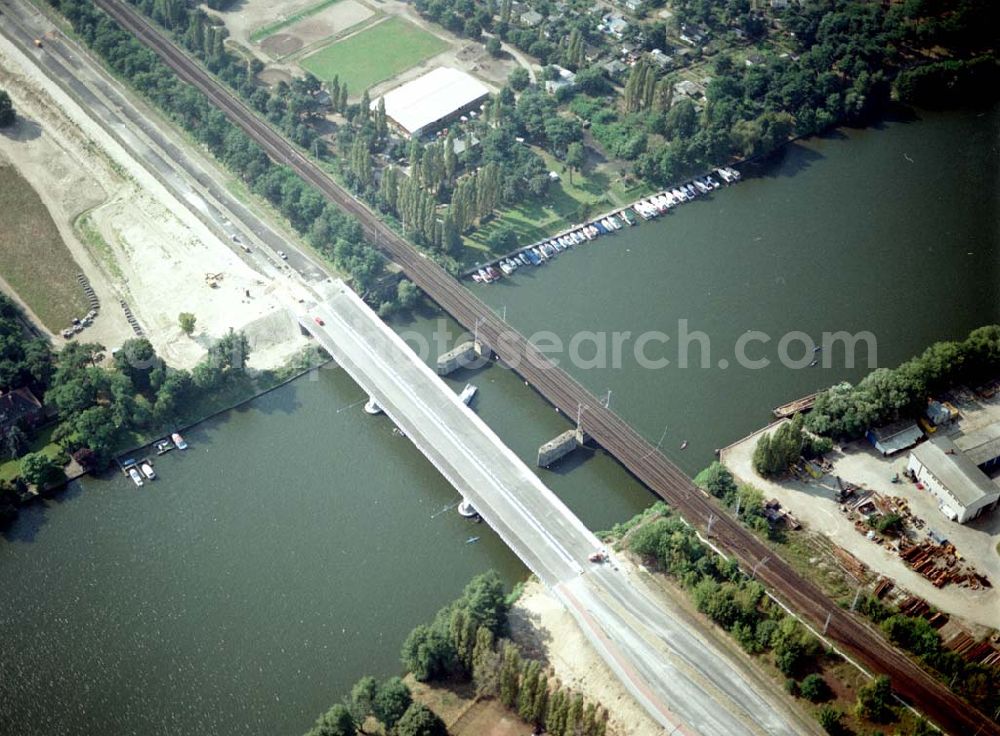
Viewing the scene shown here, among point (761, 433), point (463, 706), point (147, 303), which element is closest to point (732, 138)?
point (761, 433)

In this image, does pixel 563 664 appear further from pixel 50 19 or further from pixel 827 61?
pixel 50 19

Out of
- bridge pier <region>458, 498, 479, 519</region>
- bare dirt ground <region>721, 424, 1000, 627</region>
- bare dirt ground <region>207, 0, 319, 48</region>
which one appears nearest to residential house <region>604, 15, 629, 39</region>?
bare dirt ground <region>207, 0, 319, 48</region>

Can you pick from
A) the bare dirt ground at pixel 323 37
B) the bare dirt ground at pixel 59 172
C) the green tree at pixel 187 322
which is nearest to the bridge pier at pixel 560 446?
the green tree at pixel 187 322

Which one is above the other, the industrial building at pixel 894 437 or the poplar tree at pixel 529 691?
the industrial building at pixel 894 437

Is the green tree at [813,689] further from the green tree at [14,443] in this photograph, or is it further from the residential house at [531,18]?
the residential house at [531,18]

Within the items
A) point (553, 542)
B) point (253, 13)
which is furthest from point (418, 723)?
point (253, 13)

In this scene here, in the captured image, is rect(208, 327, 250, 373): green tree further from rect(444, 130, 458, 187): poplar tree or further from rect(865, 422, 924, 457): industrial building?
rect(865, 422, 924, 457): industrial building
